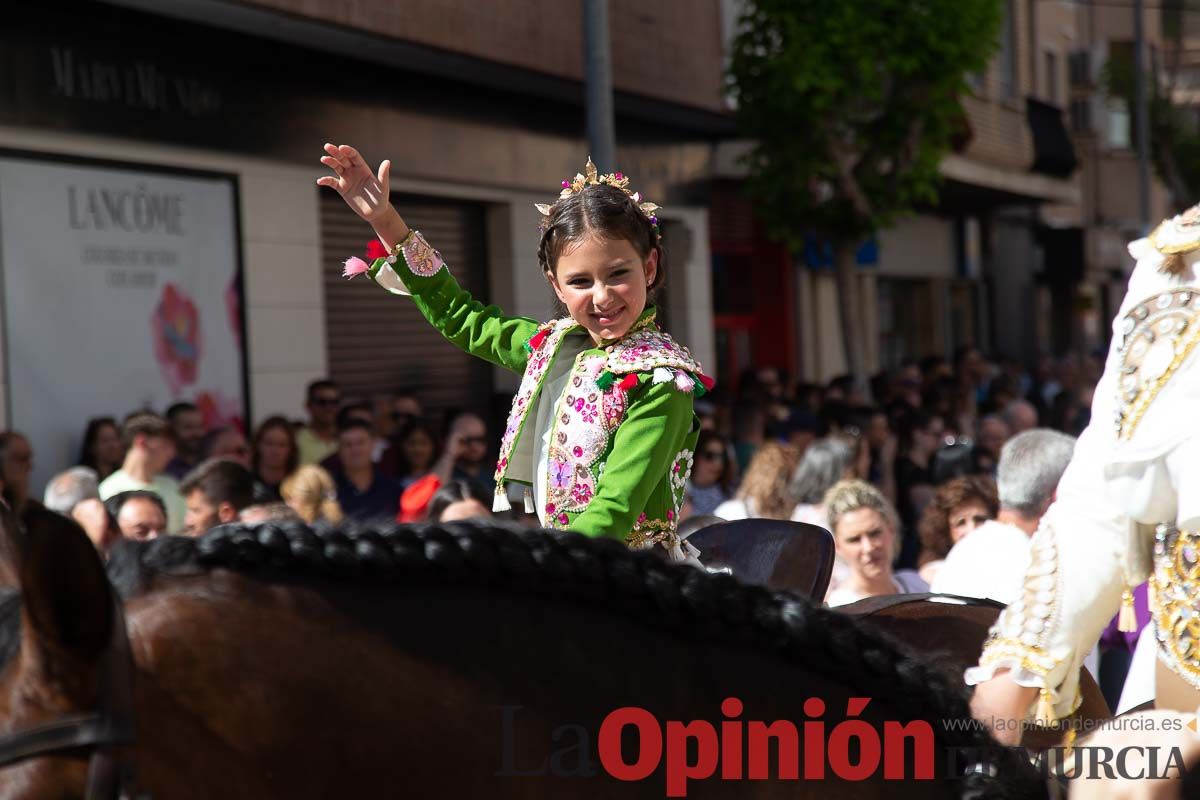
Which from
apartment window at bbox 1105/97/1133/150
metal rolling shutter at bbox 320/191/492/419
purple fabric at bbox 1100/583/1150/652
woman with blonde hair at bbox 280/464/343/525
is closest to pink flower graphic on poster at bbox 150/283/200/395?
metal rolling shutter at bbox 320/191/492/419

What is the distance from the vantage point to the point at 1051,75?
2945 centimetres

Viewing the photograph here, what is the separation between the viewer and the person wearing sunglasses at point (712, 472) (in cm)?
897

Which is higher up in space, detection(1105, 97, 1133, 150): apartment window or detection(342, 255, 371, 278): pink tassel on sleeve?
detection(1105, 97, 1133, 150): apartment window

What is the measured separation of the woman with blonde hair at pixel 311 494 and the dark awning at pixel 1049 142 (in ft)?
60.5

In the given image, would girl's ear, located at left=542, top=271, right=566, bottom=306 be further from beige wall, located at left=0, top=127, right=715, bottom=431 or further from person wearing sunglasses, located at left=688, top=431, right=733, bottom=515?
beige wall, located at left=0, top=127, right=715, bottom=431

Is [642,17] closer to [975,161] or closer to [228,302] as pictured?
[228,302]

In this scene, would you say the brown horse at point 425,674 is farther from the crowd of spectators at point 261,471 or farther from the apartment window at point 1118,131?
the apartment window at point 1118,131

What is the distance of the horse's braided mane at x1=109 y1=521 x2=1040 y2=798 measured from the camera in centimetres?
164

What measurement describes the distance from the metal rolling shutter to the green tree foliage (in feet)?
10.1

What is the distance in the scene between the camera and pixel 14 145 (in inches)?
348

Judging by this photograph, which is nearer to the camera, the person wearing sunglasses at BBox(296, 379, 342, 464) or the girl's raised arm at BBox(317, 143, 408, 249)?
the girl's raised arm at BBox(317, 143, 408, 249)

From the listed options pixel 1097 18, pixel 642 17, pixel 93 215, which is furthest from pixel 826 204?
pixel 1097 18

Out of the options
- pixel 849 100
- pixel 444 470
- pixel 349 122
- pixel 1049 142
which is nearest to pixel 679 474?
pixel 444 470

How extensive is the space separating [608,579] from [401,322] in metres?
11.1
